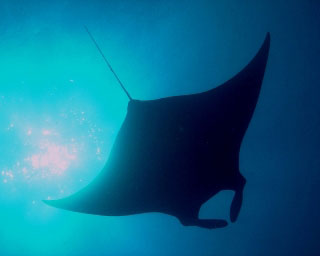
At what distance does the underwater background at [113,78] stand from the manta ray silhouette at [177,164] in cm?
375

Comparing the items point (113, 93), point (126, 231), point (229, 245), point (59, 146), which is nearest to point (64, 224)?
point (126, 231)

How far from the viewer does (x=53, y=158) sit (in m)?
8.24

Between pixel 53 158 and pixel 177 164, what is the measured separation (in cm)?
613

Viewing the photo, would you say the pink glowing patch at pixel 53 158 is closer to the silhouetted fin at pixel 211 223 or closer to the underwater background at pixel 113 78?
the underwater background at pixel 113 78

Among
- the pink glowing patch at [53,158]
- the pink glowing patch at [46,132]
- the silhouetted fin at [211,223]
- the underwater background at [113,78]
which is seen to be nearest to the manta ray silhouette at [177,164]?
the silhouetted fin at [211,223]

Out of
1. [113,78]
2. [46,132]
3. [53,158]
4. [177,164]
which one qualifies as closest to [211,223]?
[177,164]

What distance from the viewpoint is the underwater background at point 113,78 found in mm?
6133

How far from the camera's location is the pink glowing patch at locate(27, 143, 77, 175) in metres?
7.98

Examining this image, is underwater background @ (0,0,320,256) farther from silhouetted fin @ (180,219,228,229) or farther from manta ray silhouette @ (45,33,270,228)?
silhouetted fin @ (180,219,228,229)

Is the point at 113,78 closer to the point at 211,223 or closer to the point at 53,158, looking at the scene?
the point at 53,158

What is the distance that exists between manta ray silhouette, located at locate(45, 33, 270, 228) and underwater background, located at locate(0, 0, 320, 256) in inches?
148

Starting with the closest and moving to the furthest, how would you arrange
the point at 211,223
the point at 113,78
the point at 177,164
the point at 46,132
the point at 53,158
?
the point at 211,223 → the point at 177,164 → the point at 113,78 → the point at 46,132 → the point at 53,158

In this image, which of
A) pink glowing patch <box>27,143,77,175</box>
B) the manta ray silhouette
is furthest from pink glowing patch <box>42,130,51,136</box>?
the manta ray silhouette

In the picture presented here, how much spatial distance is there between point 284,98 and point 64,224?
946cm
